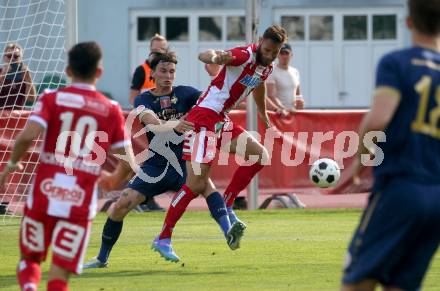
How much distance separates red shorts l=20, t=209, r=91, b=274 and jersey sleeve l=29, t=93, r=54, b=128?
53 centimetres

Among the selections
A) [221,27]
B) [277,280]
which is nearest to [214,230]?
[277,280]

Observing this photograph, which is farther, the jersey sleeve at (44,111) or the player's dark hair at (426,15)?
the jersey sleeve at (44,111)

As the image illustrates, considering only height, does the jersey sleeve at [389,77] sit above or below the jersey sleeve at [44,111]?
above

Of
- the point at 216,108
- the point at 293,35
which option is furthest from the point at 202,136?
the point at 293,35

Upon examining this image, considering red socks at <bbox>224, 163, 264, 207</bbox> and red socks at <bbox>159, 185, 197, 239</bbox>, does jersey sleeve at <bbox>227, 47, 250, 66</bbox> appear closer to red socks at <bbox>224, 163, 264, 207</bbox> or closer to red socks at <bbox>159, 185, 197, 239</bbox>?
red socks at <bbox>159, 185, 197, 239</bbox>

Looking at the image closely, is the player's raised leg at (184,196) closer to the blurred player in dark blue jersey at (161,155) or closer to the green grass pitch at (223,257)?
the blurred player in dark blue jersey at (161,155)

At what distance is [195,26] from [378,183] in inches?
1122

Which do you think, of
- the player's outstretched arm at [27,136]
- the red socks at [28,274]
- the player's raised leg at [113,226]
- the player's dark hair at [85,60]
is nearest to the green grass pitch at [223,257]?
the player's raised leg at [113,226]

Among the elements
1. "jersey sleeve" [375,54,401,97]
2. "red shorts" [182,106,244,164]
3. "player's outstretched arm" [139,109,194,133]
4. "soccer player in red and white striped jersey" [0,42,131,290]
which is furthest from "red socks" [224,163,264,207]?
"jersey sleeve" [375,54,401,97]

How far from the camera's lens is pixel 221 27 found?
3419cm

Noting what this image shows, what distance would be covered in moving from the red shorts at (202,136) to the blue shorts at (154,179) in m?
→ 0.22

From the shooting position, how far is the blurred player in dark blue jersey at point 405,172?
5.88m

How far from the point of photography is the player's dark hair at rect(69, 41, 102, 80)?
7.11 m

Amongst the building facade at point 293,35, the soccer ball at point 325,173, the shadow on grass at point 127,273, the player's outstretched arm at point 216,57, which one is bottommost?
the shadow on grass at point 127,273
